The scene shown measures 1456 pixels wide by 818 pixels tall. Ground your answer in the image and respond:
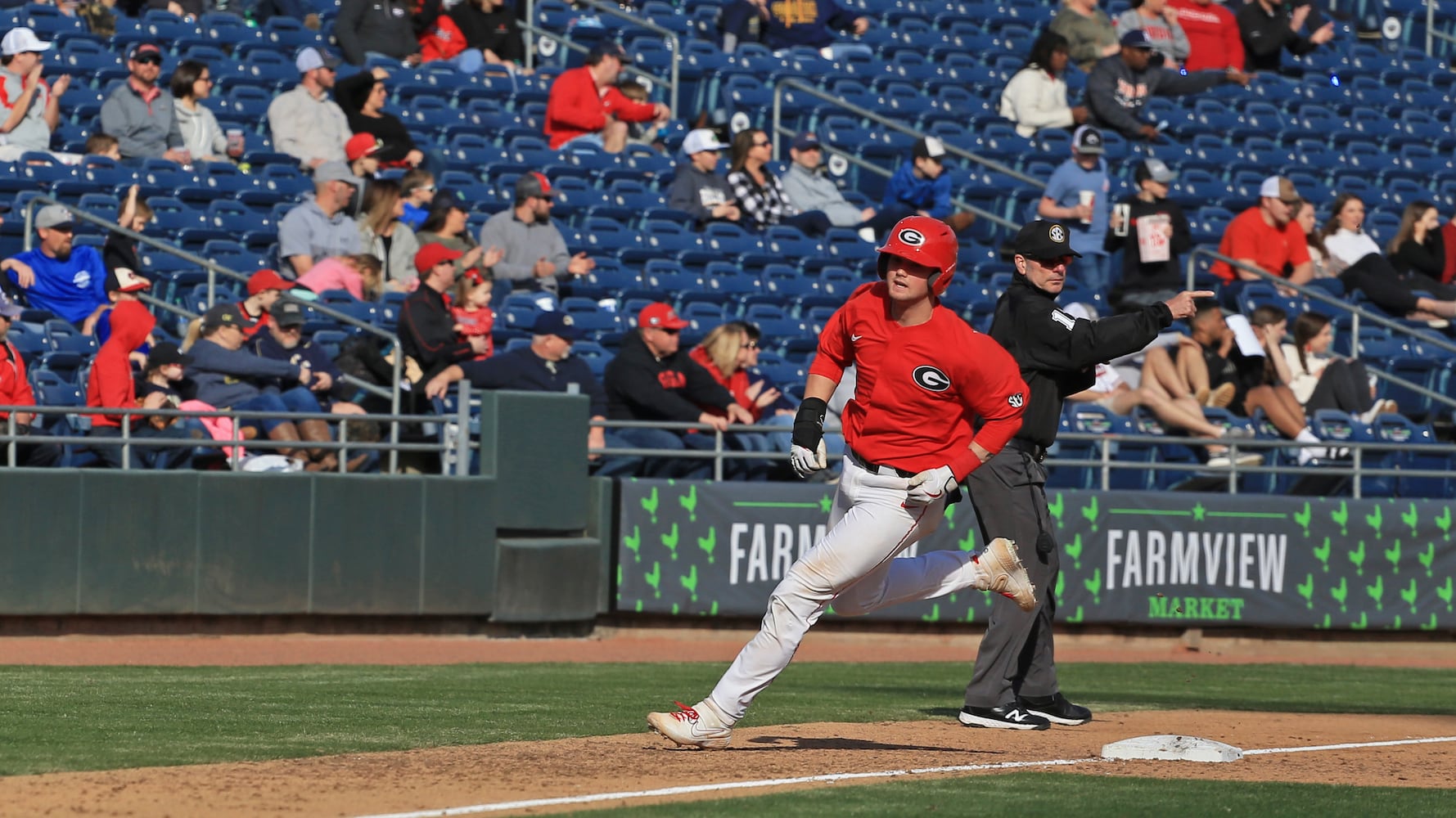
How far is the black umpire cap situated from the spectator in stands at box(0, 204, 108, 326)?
7.95 metres

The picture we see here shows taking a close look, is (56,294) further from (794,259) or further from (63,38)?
(794,259)

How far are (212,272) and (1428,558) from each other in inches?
385

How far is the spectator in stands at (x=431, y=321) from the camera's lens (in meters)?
14.8

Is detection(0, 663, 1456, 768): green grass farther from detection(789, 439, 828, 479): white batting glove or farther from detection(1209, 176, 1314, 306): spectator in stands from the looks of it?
detection(1209, 176, 1314, 306): spectator in stands

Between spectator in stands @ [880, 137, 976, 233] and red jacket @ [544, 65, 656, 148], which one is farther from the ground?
red jacket @ [544, 65, 656, 148]

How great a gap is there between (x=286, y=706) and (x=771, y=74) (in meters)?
13.4

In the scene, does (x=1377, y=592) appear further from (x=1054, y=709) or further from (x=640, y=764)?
(x=640, y=764)

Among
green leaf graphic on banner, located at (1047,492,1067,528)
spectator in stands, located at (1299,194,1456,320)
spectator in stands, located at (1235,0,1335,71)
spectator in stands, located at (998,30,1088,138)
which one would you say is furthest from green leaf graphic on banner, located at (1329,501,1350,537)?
spectator in stands, located at (1235,0,1335,71)

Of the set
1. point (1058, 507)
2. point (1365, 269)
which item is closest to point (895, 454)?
point (1058, 507)

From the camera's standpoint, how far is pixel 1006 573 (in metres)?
8.07

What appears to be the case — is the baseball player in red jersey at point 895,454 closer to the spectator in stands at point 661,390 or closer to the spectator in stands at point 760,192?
the spectator in stands at point 661,390

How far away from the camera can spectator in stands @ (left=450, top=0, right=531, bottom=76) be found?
20.9 metres

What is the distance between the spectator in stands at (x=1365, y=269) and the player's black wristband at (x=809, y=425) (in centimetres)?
1362

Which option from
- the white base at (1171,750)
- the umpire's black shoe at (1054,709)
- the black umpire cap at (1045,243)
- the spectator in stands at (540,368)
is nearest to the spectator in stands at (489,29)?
the spectator in stands at (540,368)
